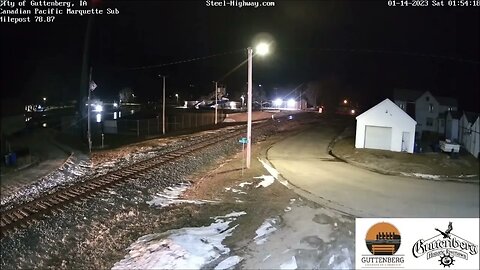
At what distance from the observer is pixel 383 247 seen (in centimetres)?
391

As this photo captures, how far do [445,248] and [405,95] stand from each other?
7312 millimetres

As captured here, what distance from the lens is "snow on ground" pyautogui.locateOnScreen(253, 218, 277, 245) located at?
5.29 meters

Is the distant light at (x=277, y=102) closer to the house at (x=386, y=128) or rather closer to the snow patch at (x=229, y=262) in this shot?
the house at (x=386, y=128)

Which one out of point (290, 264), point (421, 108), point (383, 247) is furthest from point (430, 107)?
point (290, 264)

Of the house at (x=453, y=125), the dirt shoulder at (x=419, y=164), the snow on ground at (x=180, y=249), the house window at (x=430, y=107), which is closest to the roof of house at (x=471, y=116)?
the house at (x=453, y=125)

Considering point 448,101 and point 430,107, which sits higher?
point 448,101

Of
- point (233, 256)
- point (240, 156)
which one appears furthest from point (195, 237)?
point (240, 156)

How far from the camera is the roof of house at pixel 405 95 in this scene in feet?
32.2

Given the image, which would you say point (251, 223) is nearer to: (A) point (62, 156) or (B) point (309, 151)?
(B) point (309, 151)

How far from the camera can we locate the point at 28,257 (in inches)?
212

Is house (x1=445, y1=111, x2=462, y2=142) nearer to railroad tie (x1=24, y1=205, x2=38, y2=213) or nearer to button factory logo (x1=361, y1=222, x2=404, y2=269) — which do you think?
button factory logo (x1=361, y1=222, x2=404, y2=269)

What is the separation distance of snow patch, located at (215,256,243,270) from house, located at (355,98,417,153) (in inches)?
265

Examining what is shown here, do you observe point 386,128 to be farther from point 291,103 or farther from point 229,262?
point 291,103

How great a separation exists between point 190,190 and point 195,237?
3120mm
